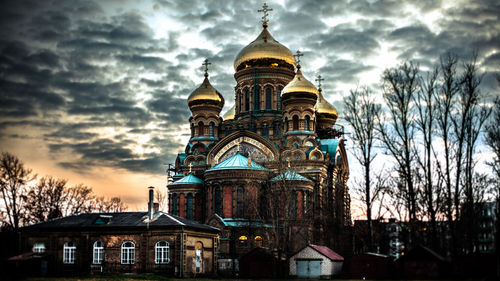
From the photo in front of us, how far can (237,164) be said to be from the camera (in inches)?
1734

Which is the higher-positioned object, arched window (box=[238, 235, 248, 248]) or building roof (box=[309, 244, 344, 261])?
arched window (box=[238, 235, 248, 248])

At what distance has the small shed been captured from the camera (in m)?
32.7

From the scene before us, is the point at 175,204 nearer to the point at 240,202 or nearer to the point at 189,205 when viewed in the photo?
the point at 189,205

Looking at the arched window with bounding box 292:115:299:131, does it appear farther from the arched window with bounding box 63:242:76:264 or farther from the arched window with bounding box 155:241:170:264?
the arched window with bounding box 63:242:76:264

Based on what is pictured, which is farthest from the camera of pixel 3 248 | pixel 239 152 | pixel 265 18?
pixel 265 18

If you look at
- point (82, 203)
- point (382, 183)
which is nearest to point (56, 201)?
point (82, 203)

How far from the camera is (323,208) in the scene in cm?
4212

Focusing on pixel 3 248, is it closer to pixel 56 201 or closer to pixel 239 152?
pixel 56 201

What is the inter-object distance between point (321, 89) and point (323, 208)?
1810 cm

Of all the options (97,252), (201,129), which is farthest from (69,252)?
(201,129)

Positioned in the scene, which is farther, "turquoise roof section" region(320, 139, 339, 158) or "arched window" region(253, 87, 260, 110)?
"arched window" region(253, 87, 260, 110)

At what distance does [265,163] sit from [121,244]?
16.8 metres

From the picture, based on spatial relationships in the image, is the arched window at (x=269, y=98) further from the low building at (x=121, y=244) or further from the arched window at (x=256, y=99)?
the low building at (x=121, y=244)

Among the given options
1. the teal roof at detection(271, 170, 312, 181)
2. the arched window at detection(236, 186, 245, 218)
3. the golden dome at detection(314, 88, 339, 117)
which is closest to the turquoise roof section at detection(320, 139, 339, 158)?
the teal roof at detection(271, 170, 312, 181)
